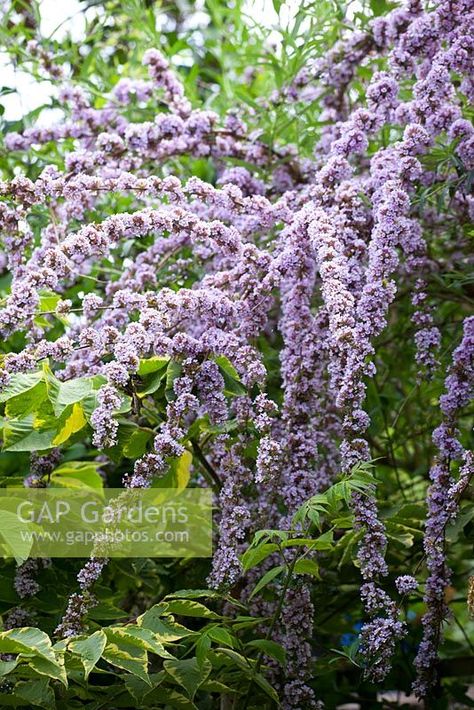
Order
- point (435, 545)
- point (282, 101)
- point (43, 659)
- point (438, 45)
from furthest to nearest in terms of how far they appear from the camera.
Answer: point (282, 101), point (438, 45), point (435, 545), point (43, 659)

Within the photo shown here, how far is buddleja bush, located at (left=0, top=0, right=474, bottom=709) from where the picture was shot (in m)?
1.56

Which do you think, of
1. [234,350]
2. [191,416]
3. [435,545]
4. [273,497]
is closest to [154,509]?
[191,416]

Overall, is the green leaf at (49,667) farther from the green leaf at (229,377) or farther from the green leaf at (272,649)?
the green leaf at (229,377)

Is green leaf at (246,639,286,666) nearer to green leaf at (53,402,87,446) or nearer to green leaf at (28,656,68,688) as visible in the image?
green leaf at (28,656,68,688)

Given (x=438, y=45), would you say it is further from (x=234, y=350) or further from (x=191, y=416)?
(x=191, y=416)

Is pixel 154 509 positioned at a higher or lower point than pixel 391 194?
lower

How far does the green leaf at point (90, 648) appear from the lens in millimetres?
1318

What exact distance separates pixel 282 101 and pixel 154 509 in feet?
3.80

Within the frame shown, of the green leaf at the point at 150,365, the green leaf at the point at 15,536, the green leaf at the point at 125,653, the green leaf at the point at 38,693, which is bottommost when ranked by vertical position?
the green leaf at the point at 38,693

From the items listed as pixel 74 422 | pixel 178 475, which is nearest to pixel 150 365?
pixel 74 422

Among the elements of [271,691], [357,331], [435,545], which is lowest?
[271,691]

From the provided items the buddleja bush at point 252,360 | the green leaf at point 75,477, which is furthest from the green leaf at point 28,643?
the green leaf at point 75,477

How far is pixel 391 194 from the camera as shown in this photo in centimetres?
173

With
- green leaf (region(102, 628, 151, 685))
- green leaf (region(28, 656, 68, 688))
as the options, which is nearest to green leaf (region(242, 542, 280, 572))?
green leaf (region(102, 628, 151, 685))
